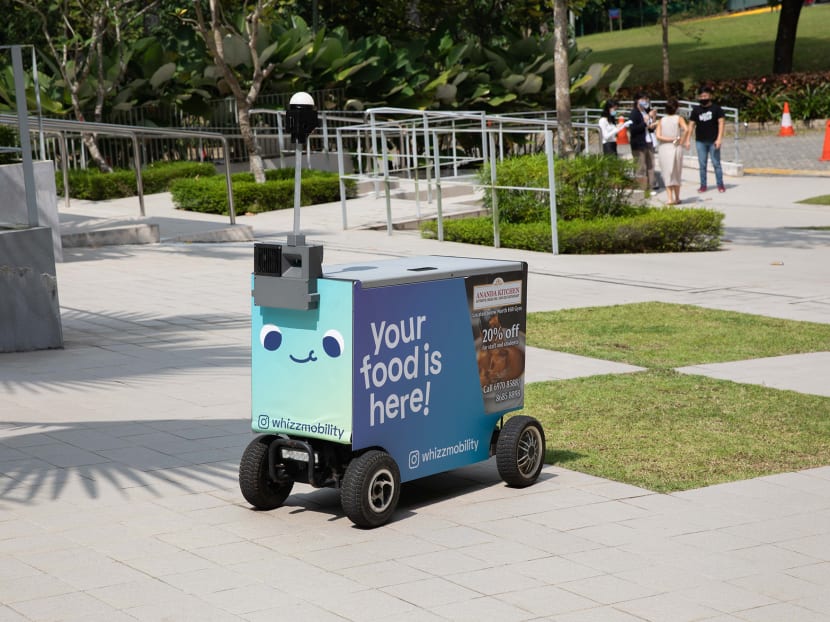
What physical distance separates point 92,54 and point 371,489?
64.9ft

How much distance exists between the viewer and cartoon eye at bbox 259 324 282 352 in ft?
19.3

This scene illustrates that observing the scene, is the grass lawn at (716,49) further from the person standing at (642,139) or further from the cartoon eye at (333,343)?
the cartoon eye at (333,343)

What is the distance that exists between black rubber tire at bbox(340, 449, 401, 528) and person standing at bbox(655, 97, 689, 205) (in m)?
15.7

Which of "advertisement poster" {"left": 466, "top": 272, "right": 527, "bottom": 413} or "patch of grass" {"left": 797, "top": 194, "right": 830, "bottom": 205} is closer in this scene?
"advertisement poster" {"left": 466, "top": 272, "right": 527, "bottom": 413}

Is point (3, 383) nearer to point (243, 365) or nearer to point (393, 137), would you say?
point (243, 365)

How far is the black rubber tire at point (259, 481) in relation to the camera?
19.1ft

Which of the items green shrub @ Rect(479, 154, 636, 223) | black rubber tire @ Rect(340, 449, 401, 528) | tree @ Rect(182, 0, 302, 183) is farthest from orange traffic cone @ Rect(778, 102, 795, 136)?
black rubber tire @ Rect(340, 449, 401, 528)

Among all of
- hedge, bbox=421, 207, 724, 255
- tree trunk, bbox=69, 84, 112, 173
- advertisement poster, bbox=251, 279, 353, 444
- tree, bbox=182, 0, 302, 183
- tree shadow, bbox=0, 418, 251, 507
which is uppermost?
tree, bbox=182, 0, 302, 183

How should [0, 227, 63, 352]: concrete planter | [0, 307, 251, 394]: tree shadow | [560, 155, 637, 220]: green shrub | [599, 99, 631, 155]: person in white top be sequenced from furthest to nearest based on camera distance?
[599, 99, 631, 155]: person in white top
[560, 155, 637, 220]: green shrub
[0, 227, 63, 352]: concrete planter
[0, 307, 251, 394]: tree shadow

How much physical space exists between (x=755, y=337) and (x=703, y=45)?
46695mm

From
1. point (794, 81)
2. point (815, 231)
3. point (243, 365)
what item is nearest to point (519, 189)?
point (815, 231)

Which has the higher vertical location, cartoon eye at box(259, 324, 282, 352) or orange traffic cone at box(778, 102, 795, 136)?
orange traffic cone at box(778, 102, 795, 136)

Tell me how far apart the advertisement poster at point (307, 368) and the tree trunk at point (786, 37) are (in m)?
38.5

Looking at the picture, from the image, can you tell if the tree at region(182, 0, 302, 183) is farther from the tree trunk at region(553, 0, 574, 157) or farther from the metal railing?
the tree trunk at region(553, 0, 574, 157)
